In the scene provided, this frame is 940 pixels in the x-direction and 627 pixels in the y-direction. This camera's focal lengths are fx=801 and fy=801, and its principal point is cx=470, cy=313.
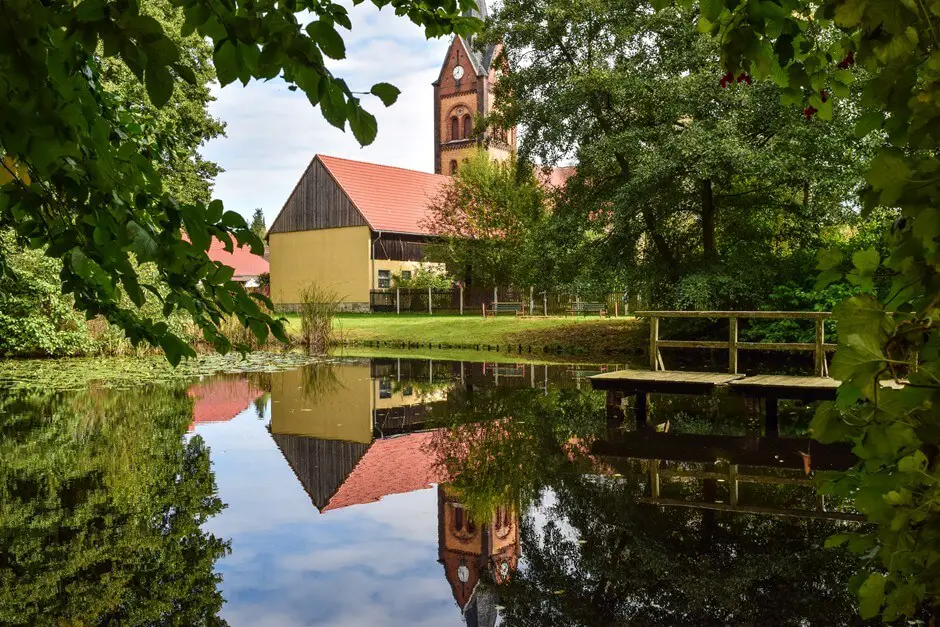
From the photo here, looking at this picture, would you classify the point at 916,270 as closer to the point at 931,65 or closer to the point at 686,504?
the point at 931,65

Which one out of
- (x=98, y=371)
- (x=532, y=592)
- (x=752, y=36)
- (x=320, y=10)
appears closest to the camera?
(x=752, y=36)

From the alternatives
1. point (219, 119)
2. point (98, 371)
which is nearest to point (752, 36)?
point (98, 371)

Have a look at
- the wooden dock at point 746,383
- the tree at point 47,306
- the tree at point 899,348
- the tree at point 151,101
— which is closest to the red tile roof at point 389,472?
the wooden dock at point 746,383

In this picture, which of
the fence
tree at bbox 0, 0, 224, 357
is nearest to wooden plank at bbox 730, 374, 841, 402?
tree at bbox 0, 0, 224, 357

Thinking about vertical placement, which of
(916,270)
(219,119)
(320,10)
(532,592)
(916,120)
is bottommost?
(532,592)

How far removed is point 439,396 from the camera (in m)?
12.9

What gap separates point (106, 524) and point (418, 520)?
2.16 meters

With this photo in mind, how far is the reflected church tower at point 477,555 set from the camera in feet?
14.1

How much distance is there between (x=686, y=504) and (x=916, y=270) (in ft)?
16.7

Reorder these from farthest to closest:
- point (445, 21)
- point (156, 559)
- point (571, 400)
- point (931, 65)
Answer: point (571, 400) < point (156, 559) < point (445, 21) < point (931, 65)

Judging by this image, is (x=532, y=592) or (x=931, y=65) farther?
(x=532, y=592)

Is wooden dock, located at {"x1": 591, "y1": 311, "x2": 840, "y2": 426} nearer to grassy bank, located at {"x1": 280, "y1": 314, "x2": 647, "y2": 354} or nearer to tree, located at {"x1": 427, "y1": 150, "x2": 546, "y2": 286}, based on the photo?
grassy bank, located at {"x1": 280, "y1": 314, "x2": 647, "y2": 354}

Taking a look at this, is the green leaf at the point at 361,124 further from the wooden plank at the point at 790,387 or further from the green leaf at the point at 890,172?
the wooden plank at the point at 790,387

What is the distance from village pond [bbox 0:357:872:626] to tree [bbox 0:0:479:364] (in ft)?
7.79
